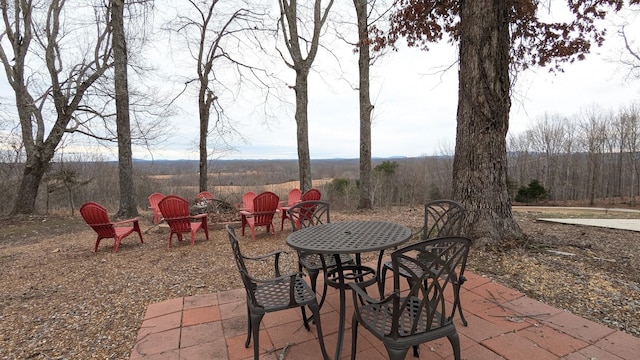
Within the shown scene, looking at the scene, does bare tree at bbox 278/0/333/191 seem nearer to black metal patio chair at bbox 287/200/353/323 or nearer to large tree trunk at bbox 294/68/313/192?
large tree trunk at bbox 294/68/313/192

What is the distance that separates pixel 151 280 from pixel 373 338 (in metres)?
2.49

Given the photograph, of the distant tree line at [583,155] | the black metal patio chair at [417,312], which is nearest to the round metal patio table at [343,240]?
the black metal patio chair at [417,312]

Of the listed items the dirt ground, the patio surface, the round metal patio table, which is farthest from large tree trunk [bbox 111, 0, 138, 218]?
the round metal patio table

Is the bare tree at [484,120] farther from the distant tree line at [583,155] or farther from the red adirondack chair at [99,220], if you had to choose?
the distant tree line at [583,155]

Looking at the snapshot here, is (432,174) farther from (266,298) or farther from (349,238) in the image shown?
(266,298)

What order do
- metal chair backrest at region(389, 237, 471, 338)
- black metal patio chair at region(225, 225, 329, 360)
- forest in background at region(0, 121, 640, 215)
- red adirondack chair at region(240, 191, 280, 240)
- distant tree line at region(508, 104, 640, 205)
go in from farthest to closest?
distant tree line at region(508, 104, 640, 205)
forest in background at region(0, 121, 640, 215)
red adirondack chair at region(240, 191, 280, 240)
black metal patio chair at region(225, 225, 329, 360)
metal chair backrest at region(389, 237, 471, 338)

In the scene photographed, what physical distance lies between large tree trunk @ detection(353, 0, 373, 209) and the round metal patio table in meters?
5.55

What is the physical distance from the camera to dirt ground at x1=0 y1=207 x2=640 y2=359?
2100 mm

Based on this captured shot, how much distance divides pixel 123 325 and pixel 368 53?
7.58 m

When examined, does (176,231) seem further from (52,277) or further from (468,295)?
(468,295)

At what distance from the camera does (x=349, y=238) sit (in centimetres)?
198

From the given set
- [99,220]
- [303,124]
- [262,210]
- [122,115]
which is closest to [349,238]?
[262,210]

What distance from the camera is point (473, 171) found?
3.57 metres

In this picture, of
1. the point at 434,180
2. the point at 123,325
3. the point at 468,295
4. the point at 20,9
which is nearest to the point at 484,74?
the point at 468,295
